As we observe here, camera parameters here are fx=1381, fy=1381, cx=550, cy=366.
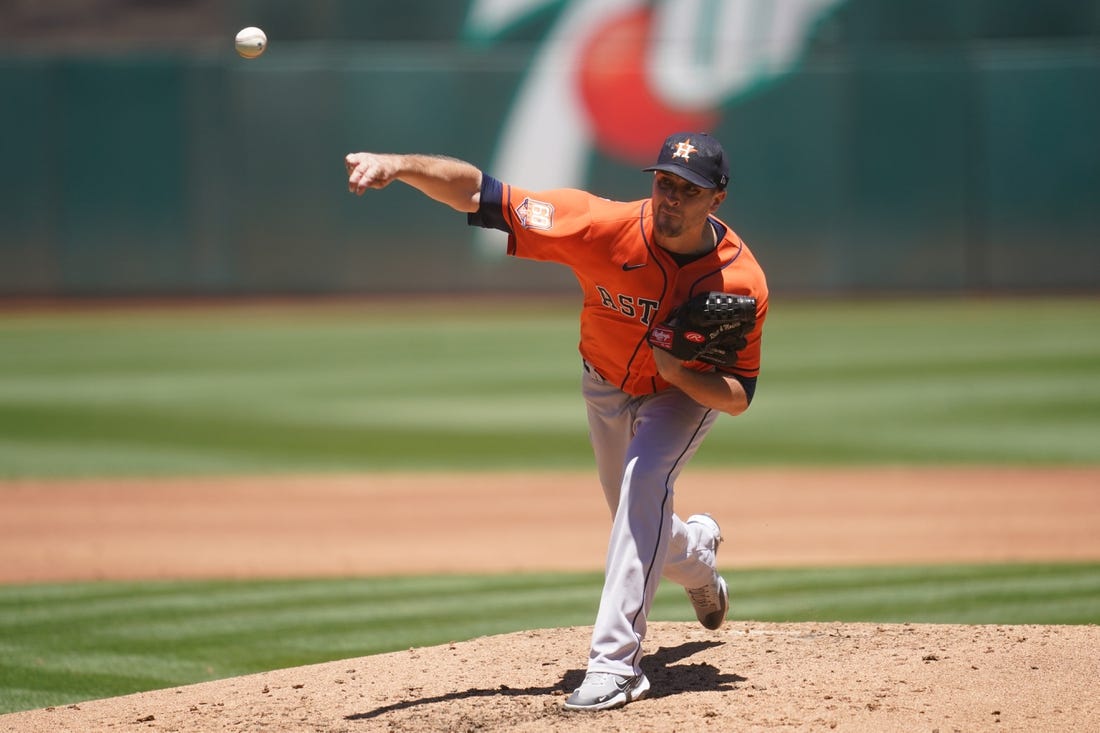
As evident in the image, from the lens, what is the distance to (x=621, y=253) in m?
4.45

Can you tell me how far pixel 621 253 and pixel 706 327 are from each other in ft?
1.30

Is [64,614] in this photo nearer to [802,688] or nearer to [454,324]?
[802,688]

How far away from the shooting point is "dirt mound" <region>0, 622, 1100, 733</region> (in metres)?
4.13

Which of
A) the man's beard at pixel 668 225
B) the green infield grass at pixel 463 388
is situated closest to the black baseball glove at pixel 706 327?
the man's beard at pixel 668 225

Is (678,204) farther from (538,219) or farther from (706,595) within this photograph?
(706,595)

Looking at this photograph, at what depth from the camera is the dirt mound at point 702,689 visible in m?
4.13

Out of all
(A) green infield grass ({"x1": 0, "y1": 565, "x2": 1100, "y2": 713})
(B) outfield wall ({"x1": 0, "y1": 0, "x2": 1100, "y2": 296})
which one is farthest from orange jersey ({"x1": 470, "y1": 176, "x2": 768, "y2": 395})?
(B) outfield wall ({"x1": 0, "y1": 0, "x2": 1100, "y2": 296})

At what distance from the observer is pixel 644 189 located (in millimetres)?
19859

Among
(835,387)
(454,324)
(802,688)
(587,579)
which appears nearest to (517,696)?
(802,688)

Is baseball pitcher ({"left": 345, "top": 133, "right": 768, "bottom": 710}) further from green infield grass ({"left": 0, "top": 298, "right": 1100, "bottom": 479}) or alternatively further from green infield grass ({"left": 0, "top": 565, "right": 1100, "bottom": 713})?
green infield grass ({"left": 0, "top": 298, "right": 1100, "bottom": 479})

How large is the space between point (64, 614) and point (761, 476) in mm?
5602

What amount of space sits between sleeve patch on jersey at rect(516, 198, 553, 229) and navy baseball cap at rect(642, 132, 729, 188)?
0.38m

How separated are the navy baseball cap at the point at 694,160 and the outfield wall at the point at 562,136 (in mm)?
15669

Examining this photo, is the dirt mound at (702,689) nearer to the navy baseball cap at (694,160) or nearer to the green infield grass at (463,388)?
the navy baseball cap at (694,160)
